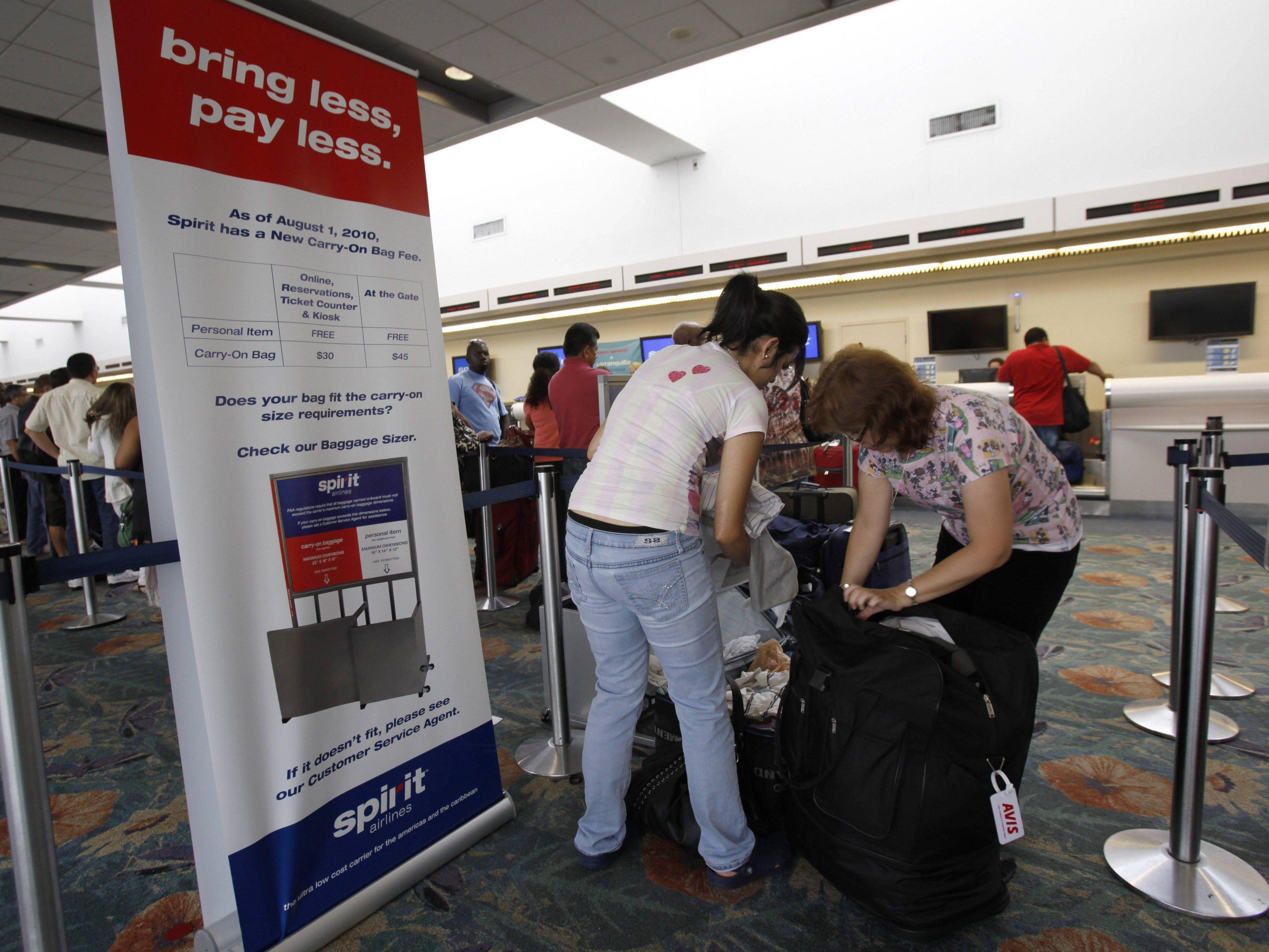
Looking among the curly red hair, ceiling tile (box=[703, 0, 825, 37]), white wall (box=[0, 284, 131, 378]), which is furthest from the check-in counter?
white wall (box=[0, 284, 131, 378])

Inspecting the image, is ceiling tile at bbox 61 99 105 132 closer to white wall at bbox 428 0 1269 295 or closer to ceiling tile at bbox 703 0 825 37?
ceiling tile at bbox 703 0 825 37

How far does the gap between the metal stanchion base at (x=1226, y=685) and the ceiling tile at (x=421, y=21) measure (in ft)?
15.0

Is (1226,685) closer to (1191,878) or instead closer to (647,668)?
(1191,878)

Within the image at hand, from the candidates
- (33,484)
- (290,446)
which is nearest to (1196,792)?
(290,446)

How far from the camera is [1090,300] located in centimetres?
659

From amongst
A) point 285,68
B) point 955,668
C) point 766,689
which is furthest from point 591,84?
point 955,668

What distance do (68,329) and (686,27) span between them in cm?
2093

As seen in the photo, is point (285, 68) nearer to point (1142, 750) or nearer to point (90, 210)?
point (1142, 750)

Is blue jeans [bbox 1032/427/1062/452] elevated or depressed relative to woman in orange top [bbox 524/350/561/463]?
depressed

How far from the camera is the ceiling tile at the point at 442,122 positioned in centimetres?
513

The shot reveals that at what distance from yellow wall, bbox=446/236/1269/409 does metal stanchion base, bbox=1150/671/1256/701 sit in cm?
466

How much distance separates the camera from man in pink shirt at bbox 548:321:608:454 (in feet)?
13.5

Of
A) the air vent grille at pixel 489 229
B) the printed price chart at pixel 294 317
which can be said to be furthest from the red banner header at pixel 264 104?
the air vent grille at pixel 489 229

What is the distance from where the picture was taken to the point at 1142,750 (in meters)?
2.26
